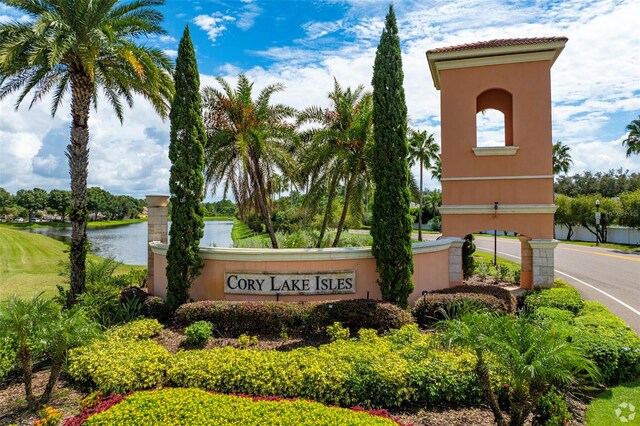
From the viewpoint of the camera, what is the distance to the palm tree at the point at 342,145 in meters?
13.4

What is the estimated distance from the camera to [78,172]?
1106 centimetres

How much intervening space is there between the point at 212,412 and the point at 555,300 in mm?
9320

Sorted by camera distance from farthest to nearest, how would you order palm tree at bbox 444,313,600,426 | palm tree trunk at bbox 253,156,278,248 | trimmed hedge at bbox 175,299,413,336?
palm tree trunk at bbox 253,156,278,248
trimmed hedge at bbox 175,299,413,336
palm tree at bbox 444,313,600,426

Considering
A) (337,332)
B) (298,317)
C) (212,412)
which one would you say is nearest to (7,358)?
(212,412)

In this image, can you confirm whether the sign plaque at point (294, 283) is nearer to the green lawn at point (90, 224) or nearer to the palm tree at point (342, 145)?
the palm tree at point (342, 145)

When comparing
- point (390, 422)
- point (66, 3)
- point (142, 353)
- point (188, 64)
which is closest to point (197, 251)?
point (142, 353)

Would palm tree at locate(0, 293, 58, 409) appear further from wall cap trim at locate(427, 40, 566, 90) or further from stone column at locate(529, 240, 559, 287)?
stone column at locate(529, 240, 559, 287)

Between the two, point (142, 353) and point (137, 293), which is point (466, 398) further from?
point (137, 293)

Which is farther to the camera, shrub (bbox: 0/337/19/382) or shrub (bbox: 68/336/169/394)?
shrub (bbox: 0/337/19/382)

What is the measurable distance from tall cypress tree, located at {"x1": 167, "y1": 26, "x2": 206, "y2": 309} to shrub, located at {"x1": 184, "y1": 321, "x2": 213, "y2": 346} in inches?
85.2

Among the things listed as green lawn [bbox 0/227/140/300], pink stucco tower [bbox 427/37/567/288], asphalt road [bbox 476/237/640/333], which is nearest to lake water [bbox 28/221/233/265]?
green lawn [bbox 0/227/140/300]

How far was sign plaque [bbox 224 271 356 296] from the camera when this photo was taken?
31.4ft

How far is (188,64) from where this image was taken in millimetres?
10117

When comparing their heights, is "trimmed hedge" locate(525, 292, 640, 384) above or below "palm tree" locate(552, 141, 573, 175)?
below
